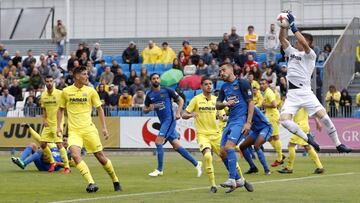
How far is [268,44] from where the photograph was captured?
39.2m

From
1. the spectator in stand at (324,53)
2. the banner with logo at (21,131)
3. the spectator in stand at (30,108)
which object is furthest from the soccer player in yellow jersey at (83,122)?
the spectator in stand at (324,53)

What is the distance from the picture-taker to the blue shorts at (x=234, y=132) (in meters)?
18.2

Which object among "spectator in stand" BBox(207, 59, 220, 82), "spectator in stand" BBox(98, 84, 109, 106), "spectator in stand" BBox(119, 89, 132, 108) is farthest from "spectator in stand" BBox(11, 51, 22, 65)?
"spectator in stand" BBox(207, 59, 220, 82)

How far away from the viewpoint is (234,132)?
18234 mm

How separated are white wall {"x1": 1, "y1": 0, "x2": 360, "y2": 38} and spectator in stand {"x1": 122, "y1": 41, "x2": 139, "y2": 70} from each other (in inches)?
211

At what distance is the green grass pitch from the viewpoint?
56.7 feet

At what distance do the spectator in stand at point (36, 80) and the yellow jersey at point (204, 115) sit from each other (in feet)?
62.9

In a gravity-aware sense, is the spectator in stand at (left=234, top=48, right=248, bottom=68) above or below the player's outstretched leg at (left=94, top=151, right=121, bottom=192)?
above

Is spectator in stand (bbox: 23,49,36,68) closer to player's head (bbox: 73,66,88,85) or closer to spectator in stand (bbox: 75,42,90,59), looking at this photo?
spectator in stand (bbox: 75,42,90,59)

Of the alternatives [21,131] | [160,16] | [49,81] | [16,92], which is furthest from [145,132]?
[160,16]

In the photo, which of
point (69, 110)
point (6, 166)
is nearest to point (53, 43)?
point (6, 166)

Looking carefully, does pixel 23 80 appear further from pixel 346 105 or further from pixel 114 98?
pixel 346 105

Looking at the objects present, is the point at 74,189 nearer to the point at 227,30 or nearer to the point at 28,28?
the point at 227,30

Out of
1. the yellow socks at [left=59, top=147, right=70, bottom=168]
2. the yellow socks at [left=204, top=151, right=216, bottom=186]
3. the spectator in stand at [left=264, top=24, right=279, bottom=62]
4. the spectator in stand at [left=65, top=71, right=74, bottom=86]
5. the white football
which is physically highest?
the white football
